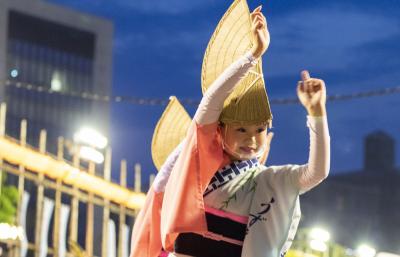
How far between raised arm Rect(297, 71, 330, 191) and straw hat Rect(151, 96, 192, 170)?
920 millimetres

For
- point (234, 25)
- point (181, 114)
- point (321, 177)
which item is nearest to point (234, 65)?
point (234, 25)

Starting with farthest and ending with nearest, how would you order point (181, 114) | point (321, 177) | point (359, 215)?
point (359, 215)
point (181, 114)
point (321, 177)

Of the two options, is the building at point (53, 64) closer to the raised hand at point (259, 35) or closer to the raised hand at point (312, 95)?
the raised hand at point (259, 35)

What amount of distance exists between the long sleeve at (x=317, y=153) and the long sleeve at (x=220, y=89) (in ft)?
0.96

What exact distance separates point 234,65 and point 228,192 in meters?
0.48

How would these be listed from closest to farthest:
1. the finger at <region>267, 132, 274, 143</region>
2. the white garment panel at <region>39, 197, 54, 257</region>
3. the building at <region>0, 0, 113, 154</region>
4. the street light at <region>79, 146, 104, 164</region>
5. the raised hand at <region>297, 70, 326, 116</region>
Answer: the raised hand at <region>297, 70, 326, 116</region> → the finger at <region>267, 132, 274, 143</region> → the white garment panel at <region>39, 197, 54, 257</region> → the street light at <region>79, 146, 104, 164</region> → the building at <region>0, 0, 113, 154</region>

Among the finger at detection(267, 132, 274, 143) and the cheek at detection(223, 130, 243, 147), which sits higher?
the finger at detection(267, 132, 274, 143)

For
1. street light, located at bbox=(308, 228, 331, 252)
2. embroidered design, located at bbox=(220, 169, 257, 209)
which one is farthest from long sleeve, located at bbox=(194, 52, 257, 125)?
street light, located at bbox=(308, 228, 331, 252)

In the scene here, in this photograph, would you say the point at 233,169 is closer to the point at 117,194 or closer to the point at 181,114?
the point at 181,114

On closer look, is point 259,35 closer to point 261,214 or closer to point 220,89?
point 220,89

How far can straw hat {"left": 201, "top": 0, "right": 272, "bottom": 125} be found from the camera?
362 cm

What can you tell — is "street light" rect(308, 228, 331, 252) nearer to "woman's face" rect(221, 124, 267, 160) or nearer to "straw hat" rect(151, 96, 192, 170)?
"straw hat" rect(151, 96, 192, 170)

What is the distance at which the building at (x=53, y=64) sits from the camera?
134 ft

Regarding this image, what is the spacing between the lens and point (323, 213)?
3012 centimetres
